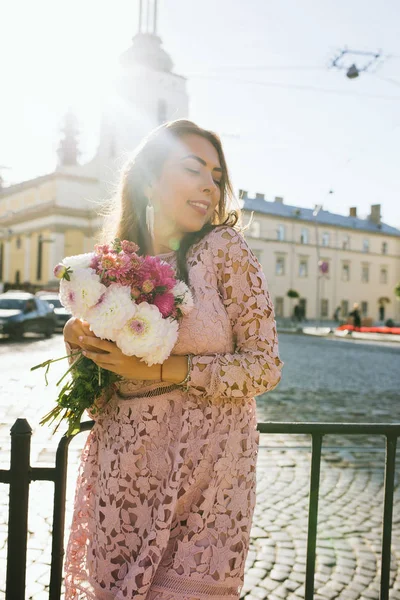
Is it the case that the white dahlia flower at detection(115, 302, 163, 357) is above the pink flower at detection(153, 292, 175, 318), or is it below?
below

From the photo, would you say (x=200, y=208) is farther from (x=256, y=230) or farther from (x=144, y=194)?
(x=256, y=230)

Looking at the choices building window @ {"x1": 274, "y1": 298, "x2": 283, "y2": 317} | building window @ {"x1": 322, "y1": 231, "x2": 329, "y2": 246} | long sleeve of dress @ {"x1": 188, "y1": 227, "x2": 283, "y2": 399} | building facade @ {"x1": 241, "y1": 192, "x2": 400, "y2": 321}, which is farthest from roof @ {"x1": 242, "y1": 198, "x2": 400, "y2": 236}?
long sleeve of dress @ {"x1": 188, "y1": 227, "x2": 283, "y2": 399}

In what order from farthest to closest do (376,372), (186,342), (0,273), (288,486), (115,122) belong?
(0,273)
(115,122)
(376,372)
(288,486)
(186,342)

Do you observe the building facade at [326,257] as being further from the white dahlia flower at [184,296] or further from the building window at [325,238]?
the white dahlia flower at [184,296]

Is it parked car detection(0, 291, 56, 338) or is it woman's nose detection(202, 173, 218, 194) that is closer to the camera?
woman's nose detection(202, 173, 218, 194)

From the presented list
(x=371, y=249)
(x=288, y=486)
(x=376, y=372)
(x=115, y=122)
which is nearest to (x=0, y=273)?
(x=115, y=122)

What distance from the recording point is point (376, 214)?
70.1 m

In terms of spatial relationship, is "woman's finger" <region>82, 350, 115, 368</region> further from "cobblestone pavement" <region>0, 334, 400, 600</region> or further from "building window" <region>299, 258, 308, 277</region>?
"building window" <region>299, 258, 308, 277</region>

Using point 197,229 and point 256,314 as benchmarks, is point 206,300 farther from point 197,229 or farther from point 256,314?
point 197,229

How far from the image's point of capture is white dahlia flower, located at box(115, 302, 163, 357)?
1.54 meters

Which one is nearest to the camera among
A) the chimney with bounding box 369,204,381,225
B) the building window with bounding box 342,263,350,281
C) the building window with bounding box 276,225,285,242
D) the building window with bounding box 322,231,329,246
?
the building window with bounding box 276,225,285,242

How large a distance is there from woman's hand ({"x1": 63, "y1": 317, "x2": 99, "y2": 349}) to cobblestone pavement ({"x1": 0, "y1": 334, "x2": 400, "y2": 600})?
2.73 ft

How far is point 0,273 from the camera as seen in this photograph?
64125 millimetres

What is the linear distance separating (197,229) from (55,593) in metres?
1.36
